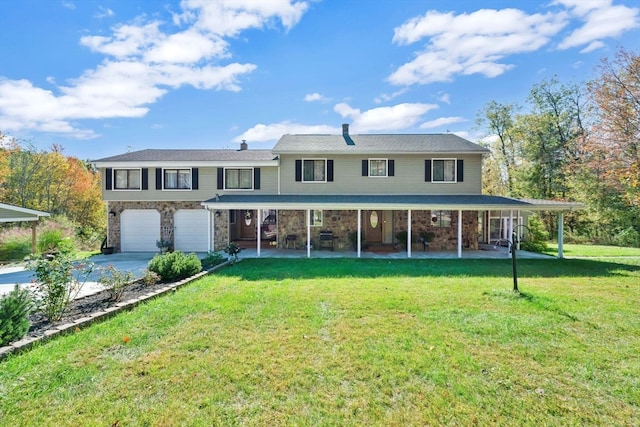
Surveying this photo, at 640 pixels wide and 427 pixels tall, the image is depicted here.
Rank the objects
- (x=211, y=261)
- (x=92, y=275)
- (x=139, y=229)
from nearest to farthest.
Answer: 1. (x=92, y=275)
2. (x=211, y=261)
3. (x=139, y=229)

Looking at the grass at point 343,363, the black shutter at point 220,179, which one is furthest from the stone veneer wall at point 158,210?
the grass at point 343,363

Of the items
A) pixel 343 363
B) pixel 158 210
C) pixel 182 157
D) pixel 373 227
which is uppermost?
pixel 182 157

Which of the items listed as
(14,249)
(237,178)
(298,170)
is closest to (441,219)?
(298,170)

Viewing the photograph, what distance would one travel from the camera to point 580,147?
66.2 feet

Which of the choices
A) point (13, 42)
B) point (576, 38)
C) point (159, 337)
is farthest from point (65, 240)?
point (576, 38)

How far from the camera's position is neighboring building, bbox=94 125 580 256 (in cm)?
1511

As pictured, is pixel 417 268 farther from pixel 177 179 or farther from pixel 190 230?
pixel 177 179

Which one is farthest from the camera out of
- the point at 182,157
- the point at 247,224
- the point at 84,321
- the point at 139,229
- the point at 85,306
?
the point at 247,224

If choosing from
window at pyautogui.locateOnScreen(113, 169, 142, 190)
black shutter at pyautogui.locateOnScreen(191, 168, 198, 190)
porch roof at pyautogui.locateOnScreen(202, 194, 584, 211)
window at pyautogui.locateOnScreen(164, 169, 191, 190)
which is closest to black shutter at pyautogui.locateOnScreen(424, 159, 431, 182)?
porch roof at pyautogui.locateOnScreen(202, 194, 584, 211)

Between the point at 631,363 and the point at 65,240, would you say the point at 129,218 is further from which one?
the point at 631,363

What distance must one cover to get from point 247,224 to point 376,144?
9.02 metres

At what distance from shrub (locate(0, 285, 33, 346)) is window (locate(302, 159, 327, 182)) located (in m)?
12.2

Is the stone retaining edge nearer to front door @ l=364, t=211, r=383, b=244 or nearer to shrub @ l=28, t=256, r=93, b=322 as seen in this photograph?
shrub @ l=28, t=256, r=93, b=322

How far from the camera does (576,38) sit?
46.8ft
